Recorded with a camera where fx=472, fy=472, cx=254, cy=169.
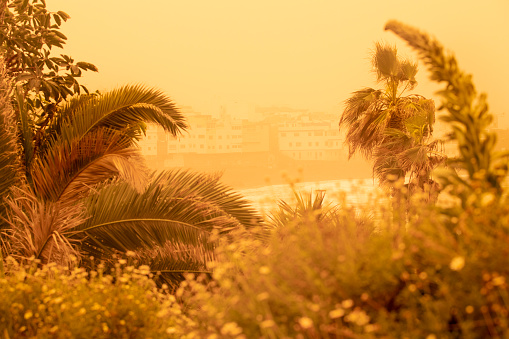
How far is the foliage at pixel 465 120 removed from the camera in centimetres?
237

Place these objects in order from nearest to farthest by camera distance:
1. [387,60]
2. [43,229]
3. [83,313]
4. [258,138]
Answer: [83,313]
[43,229]
[387,60]
[258,138]

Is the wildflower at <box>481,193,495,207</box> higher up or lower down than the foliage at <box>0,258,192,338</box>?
higher up

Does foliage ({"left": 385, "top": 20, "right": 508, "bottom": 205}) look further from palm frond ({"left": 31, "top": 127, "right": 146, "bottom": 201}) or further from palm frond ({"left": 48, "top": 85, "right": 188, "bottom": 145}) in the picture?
palm frond ({"left": 48, "top": 85, "right": 188, "bottom": 145})

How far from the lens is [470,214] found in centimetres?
229

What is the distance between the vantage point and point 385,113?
32.8ft

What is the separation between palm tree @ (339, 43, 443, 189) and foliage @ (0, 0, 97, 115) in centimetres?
572

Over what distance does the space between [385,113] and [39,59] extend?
670 centimetres

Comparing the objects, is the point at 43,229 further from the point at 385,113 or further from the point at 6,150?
the point at 385,113

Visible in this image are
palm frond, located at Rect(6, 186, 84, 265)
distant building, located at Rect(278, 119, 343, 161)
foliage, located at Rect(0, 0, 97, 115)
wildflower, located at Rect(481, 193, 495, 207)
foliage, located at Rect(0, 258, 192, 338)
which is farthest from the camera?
distant building, located at Rect(278, 119, 343, 161)

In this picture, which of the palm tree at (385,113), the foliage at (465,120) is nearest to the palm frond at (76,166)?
the foliage at (465,120)

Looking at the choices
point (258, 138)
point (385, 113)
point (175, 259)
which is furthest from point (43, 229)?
point (258, 138)

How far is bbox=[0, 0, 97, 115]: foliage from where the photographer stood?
21.5 feet

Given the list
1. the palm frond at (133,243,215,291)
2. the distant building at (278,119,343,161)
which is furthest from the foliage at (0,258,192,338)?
the distant building at (278,119,343,161)

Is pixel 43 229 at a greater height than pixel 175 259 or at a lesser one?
greater
